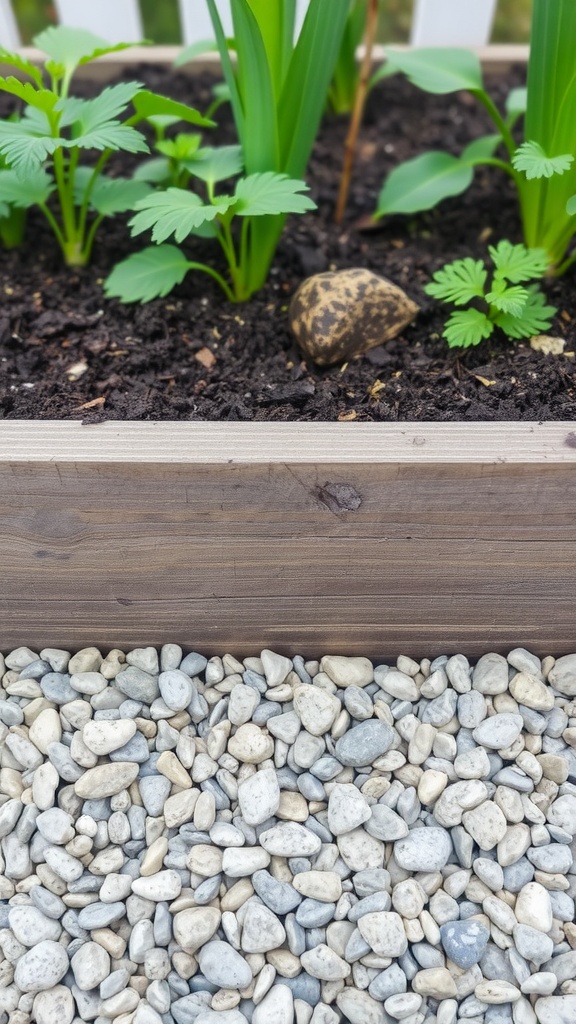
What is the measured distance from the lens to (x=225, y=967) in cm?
89

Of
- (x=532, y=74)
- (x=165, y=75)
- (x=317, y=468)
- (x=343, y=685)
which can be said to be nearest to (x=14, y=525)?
(x=317, y=468)

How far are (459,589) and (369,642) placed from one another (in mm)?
155

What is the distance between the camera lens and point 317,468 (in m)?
0.92

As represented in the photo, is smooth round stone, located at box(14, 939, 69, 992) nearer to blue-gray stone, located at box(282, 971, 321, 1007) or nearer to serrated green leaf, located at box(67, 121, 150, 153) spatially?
blue-gray stone, located at box(282, 971, 321, 1007)

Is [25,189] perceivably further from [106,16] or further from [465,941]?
[465,941]

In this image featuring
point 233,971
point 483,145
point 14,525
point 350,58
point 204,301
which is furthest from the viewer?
point 350,58

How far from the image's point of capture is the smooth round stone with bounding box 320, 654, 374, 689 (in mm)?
1106

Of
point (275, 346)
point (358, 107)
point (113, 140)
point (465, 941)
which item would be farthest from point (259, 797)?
point (358, 107)

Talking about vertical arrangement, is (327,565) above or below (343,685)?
above

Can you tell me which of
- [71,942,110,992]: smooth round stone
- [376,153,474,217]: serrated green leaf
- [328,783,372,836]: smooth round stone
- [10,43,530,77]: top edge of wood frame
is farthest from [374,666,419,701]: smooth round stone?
[10,43,530,77]: top edge of wood frame

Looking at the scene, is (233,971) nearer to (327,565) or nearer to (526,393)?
(327,565)

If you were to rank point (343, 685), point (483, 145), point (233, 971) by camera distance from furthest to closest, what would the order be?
point (483, 145)
point (343, 685)
point (233, 971)

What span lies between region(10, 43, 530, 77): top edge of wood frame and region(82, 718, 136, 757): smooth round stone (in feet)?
4.16

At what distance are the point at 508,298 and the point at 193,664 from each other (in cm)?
64
